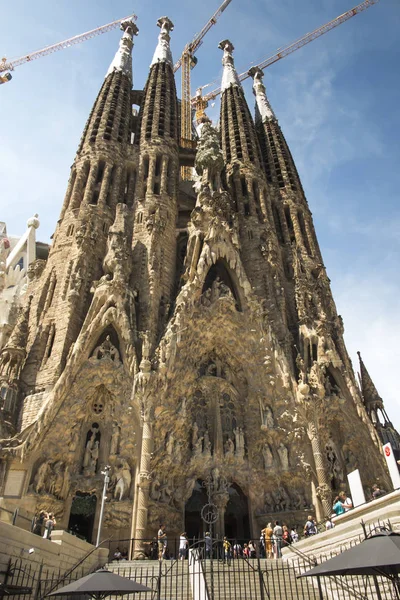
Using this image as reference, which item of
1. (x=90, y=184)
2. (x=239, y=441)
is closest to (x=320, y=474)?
(x=239, y=441)

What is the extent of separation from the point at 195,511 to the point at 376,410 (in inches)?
374

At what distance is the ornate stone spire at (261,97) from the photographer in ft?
124

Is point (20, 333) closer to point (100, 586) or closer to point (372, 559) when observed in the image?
point (100, 586)

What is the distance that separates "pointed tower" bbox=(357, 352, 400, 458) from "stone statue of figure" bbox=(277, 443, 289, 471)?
5.16 meters

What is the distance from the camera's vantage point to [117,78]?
107ft

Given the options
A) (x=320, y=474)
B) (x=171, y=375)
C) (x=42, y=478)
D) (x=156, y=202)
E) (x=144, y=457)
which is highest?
(x=156, y=202)

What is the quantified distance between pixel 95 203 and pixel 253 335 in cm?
1125

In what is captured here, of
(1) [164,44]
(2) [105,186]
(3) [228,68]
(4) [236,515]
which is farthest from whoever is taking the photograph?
(3) [228,68]

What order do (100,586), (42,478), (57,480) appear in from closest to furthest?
(100,586) → (42,478) → (57,480)

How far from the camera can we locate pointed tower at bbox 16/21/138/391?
18.3 meters

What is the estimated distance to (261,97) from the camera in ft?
130

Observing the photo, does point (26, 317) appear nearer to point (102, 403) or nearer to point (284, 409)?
point (102, 403)

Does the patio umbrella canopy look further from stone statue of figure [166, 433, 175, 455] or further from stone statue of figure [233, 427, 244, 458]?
stone statue of figure [233, 427, 244, 458]

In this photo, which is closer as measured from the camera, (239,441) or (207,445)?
(207,445)
